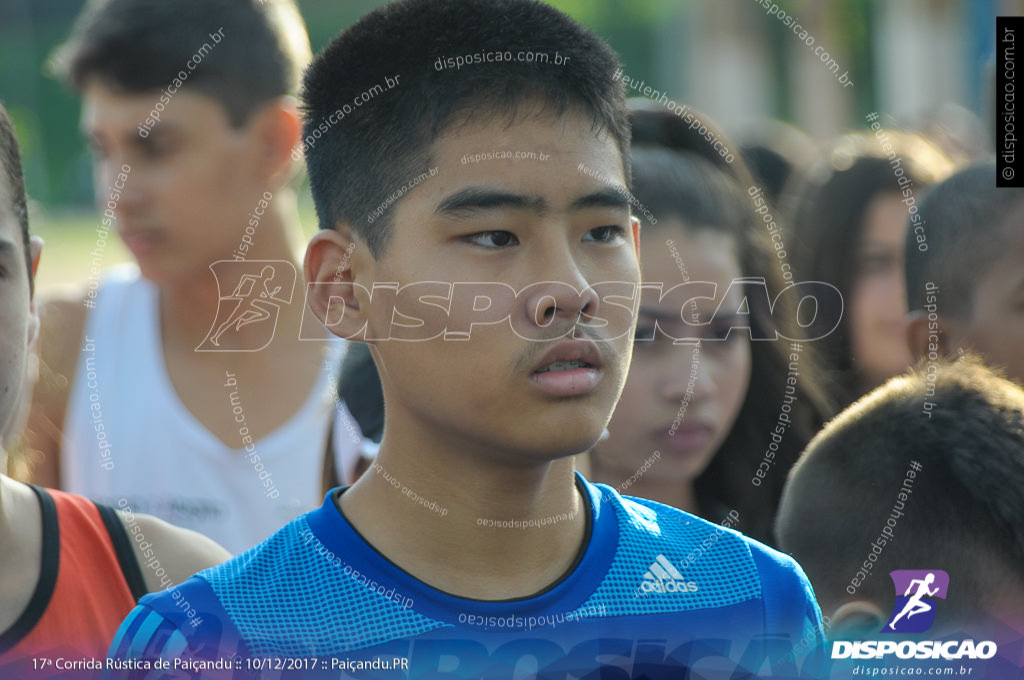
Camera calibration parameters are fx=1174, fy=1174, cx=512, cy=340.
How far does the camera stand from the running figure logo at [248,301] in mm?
2719

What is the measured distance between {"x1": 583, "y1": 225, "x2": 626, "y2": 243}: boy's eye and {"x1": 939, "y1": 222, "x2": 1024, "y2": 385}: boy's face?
3.01 feet

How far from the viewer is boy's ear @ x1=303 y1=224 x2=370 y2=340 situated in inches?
64.1

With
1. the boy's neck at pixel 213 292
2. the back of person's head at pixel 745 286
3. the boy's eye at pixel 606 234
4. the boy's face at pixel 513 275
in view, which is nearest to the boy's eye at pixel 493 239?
the boy's face at pixel 513 275

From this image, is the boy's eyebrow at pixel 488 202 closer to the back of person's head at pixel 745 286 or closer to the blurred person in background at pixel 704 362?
the blurred person in background at pixel 704 362

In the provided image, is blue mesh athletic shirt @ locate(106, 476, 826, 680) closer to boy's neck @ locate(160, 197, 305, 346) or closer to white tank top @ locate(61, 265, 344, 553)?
white tank top @ locate(61, 265, 344, 553)

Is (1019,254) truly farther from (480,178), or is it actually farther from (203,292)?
(203,292)

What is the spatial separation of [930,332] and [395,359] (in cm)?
123

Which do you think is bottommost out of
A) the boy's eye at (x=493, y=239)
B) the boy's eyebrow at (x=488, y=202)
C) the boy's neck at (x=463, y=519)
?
the boy's neck at (x=463, y=519)

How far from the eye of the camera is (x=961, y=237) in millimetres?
2434

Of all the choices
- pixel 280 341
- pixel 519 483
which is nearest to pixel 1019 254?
pixel 519 483

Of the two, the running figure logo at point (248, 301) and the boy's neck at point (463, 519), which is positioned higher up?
the running figure logo at point (248, 301)

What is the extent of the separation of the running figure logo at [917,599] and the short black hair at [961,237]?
75cm

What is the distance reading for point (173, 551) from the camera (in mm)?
1801

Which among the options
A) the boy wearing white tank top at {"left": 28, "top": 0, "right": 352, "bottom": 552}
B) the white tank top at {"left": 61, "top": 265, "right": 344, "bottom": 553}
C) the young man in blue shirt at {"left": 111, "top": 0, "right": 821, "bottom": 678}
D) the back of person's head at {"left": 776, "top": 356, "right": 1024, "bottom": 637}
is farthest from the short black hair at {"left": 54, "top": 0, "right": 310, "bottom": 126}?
the back of person's head at {"left": 776, "top": 356, "right": 1024, "bottom": 637}
